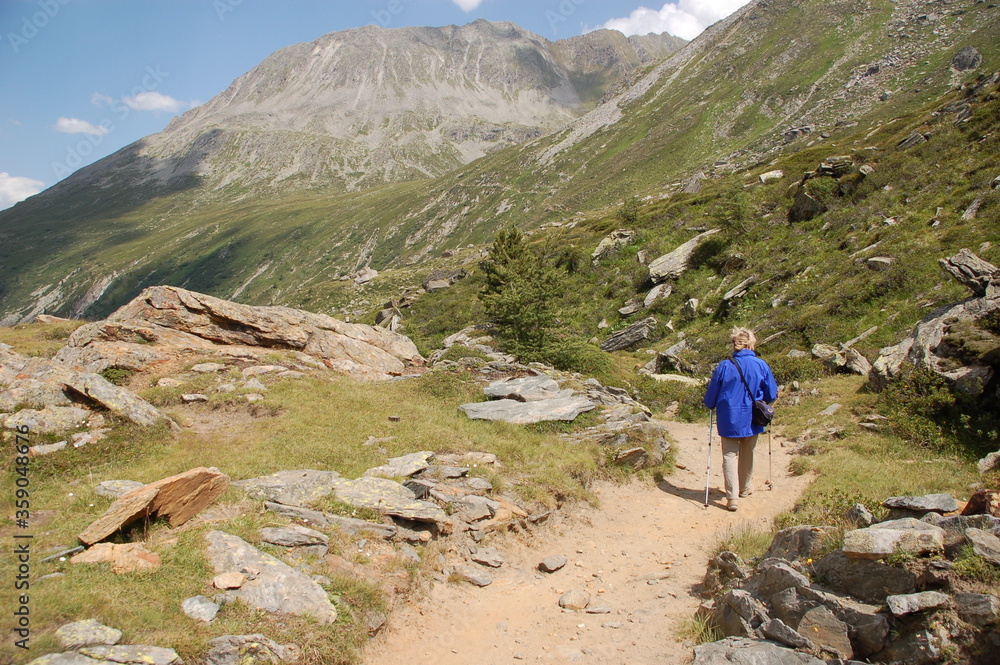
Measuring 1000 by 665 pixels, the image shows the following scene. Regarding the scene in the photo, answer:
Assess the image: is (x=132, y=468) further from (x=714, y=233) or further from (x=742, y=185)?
(x=742, y=185)

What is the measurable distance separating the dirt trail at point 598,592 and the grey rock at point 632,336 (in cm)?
1418

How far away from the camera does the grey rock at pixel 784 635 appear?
13.2 feet

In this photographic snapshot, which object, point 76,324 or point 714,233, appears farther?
point 714,233

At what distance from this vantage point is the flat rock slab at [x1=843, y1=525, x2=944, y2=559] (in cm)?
402

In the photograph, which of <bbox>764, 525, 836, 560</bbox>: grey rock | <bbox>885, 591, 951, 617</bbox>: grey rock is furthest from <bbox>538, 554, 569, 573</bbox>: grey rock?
<bbox>885, 591, 951, 617</bbox>: grey rock

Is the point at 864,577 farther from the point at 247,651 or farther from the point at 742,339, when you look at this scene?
the point at 247,651

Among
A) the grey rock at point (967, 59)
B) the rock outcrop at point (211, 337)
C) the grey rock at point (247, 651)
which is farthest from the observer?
the grey rock at point (967, 59)

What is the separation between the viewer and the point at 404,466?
9320mm

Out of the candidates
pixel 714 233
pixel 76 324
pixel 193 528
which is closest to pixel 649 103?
pixel 714 233

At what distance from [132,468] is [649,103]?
521ft

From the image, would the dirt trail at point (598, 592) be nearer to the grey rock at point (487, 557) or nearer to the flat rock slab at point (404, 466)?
the grey rock at point (487, 557)

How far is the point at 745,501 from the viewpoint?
859cm

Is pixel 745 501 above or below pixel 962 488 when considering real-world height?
below

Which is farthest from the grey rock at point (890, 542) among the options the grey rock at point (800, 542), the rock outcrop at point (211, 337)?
the rock outcrop at point (211, 337)
